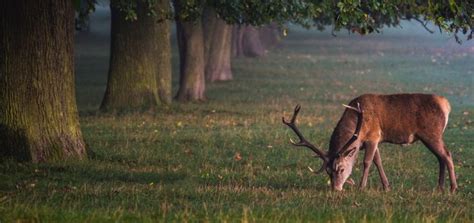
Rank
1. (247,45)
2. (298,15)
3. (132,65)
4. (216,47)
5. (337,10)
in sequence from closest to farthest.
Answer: (337,10) < (298,15) < (132,65) < (216,47) < (247,45)

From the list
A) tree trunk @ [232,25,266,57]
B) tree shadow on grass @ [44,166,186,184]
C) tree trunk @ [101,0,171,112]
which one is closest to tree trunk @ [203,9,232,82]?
tree trunk @ [101,0,171,112]

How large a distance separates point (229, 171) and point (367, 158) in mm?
2041

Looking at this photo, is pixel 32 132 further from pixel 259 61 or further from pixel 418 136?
pixel 259 61

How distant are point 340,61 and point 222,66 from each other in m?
15.3

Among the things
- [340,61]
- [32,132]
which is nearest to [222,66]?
[340,61]

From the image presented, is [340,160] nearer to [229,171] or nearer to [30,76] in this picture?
[229,171]

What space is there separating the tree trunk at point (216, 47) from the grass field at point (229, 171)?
3.43 feet

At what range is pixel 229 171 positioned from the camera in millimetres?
16516

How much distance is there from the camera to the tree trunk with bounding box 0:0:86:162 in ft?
53.4

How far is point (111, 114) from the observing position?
85.5 feet

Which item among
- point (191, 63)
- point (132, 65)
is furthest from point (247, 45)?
point (132, 65)

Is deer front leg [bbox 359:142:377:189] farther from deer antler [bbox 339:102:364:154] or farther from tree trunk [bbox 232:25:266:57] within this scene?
tree trunk [bbox 232:25:266:57]

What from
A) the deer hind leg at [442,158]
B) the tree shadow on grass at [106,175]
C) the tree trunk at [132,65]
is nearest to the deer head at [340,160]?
the deer hind leg at [442,158]

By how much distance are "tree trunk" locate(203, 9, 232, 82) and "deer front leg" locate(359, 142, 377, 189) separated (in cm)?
2026
